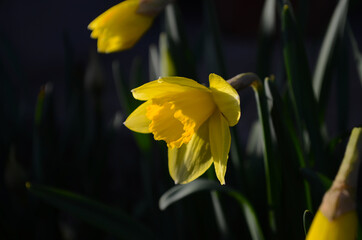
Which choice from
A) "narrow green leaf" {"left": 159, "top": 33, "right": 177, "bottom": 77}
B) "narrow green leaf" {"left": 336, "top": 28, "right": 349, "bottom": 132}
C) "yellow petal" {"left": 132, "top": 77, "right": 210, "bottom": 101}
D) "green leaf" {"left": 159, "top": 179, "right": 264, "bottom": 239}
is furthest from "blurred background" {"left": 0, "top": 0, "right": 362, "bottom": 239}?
"yellow petal" {"left": 132, "top": 77, "right": 210, "bottom": 101}

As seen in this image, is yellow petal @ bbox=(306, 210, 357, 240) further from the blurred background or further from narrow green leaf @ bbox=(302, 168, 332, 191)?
the blurred background

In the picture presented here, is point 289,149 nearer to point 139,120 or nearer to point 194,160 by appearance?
point 194,160

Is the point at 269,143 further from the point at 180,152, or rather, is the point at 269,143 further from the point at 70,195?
the point at 70,195

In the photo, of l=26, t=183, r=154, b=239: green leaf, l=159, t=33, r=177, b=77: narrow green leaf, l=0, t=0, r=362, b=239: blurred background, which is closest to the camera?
l=26, t=183, r=154, b=239: green leaf

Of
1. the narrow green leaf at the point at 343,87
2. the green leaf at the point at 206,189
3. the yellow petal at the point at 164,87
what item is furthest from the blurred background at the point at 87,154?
the yellow petal at the point at 164,87

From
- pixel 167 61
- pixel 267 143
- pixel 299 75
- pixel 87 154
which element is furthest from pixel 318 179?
pixel 87 154

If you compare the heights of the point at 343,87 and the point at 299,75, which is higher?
the point at 299,75

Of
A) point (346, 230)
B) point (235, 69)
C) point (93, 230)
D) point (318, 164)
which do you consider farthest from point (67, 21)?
point (346, 230)
